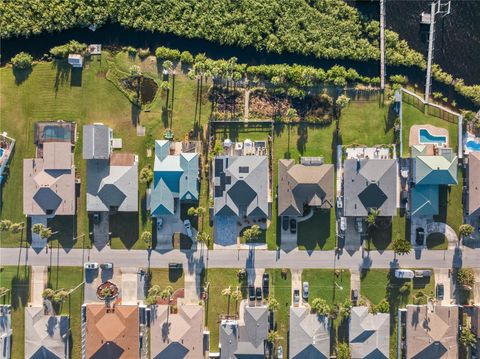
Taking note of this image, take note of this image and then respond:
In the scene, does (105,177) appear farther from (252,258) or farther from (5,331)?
(5,331)

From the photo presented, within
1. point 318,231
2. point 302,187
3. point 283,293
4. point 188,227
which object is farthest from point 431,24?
point 188,227

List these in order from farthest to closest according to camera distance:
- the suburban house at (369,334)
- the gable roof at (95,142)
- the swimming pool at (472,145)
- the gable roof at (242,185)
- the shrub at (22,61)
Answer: the swimming pool at (472,145) → the shrub at (22,61) → the suburban house at (369,334) → the gable roof at (242,185) → the gable roof at (95,142)

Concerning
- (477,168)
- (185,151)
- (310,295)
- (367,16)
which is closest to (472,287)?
(477,168)

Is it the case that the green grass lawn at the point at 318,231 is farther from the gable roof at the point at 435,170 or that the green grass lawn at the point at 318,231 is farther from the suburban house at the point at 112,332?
the suburban house at the point at 112,332

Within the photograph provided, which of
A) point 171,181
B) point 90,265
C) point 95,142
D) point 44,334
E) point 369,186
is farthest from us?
point 90,265

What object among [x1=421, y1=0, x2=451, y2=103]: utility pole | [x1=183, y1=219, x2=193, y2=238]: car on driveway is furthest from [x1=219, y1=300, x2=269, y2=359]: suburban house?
[x1=421, y1=0, x2=451, y2=103]: utility pole

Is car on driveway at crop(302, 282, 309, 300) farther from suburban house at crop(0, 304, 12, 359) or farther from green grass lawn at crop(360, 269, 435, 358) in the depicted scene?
suburban house at crop(0, 304, 12, 359)

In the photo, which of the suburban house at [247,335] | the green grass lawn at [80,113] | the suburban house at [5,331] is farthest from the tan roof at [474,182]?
the suburban house at [5,331]
